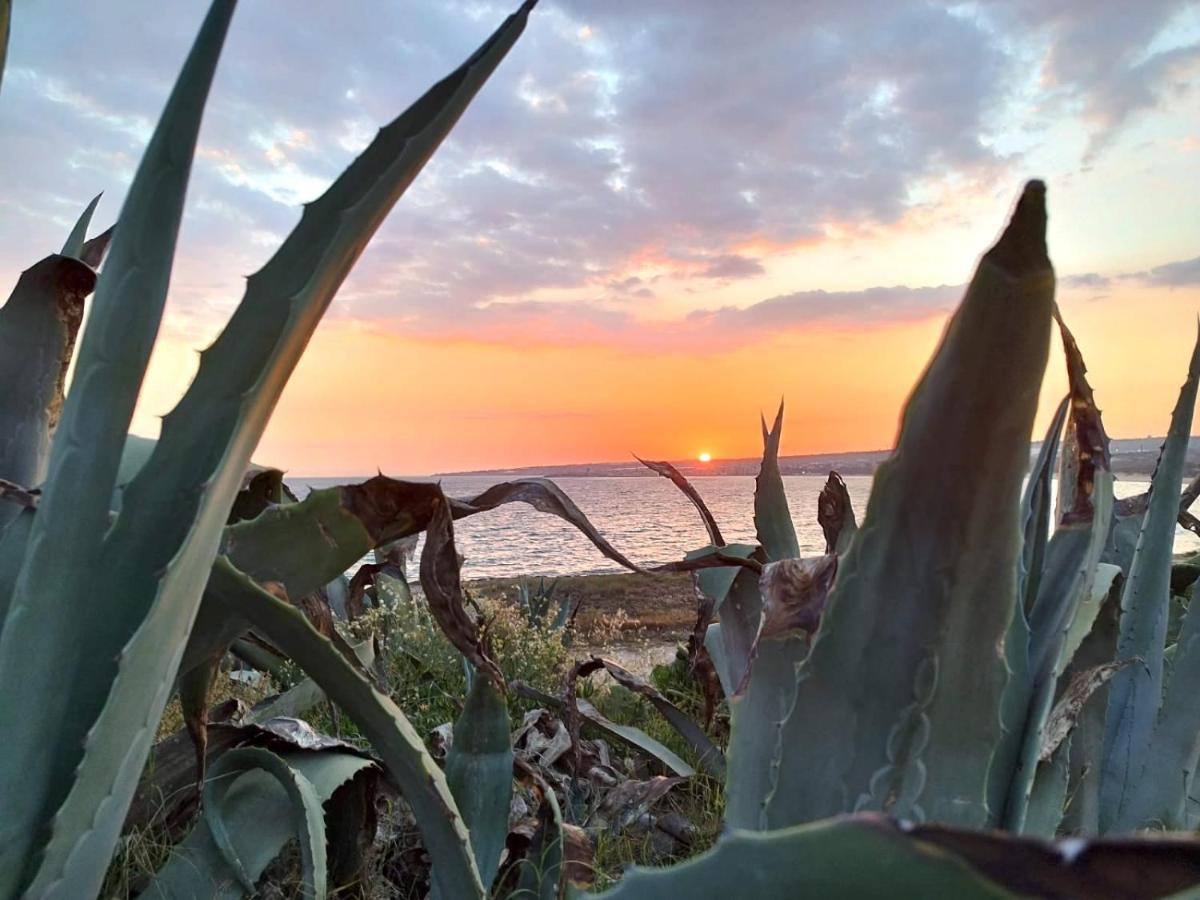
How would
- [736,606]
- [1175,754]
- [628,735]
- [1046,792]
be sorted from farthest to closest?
[628,735] → [736,606] → [1175,754] → [1046,792]

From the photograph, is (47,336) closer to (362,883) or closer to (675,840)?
(362,883)

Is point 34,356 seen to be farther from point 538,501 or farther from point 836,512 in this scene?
point 836,512

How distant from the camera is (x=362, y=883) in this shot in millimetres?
1443

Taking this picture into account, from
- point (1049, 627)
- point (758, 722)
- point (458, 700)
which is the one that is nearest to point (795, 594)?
point (758, 722)

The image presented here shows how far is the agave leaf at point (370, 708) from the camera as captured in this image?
0.80 m

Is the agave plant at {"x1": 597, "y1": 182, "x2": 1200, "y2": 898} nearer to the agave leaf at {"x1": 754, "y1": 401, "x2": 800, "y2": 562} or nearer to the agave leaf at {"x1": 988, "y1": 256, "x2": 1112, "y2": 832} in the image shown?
the agave leaf at {"x1": 988, "y1": 256, "x2": 1112, "y2": 832}

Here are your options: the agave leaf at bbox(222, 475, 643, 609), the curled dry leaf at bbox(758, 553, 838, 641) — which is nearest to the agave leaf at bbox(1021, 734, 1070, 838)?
the curled dry leaf at bbox(758, 553, 838, 641)

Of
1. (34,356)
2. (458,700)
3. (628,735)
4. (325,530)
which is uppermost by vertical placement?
(34,356)

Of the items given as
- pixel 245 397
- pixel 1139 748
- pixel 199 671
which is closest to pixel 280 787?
pixel 199 671

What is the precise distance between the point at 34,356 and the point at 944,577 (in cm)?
107

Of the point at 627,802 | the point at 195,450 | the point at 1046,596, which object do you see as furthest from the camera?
the point at 627,802

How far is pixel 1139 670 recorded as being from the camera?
1.49 metres

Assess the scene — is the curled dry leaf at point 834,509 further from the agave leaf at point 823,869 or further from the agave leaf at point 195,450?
the agave leaf at point 823,869

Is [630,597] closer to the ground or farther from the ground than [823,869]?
closer to the ground
